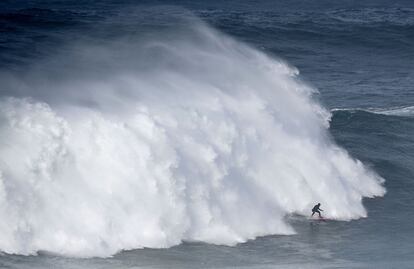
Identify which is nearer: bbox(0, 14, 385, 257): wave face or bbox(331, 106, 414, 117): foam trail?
bbox(0, 14, 385, 257): wave face

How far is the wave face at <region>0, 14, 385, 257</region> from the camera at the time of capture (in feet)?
73.4

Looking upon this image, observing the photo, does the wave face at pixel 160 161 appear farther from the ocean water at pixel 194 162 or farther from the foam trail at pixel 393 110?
the foam trail at pixel 393 110

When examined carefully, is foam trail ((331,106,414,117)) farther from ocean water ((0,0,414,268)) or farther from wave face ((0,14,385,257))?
wave face ((0,14,385,257))

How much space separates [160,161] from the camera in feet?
81.7

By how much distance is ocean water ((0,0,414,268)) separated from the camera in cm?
2239

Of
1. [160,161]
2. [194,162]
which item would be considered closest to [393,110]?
[194,162]

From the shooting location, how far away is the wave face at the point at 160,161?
2236 centimetres

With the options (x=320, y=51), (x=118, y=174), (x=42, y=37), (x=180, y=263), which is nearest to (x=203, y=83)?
(x=118, y=174)

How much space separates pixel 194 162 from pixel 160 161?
1455 mm

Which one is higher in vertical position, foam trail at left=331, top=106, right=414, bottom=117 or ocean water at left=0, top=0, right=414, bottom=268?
foam trail at left=331, top=106, right=414, bottom=117

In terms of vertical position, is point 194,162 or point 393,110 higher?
point 393,110

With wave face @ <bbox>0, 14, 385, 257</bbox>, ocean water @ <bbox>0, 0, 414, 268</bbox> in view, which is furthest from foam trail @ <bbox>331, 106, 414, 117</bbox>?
wave face @ <bbox>0, 14, 385, 257</bbox>

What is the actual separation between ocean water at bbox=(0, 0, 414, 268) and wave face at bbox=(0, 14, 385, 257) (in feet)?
0.15

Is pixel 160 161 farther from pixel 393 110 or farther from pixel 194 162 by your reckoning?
pixel 393 110
